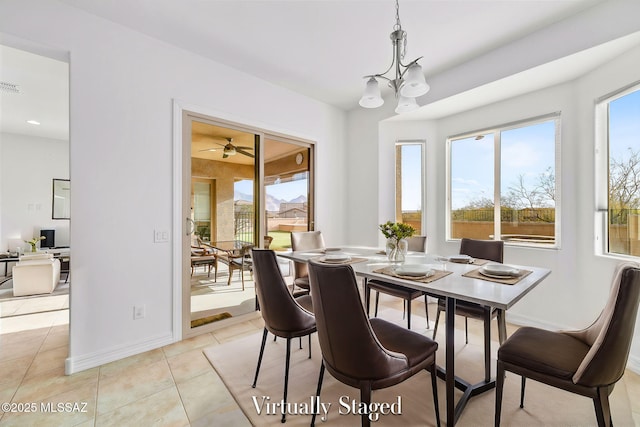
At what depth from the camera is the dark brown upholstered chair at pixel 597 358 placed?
3.54 feet

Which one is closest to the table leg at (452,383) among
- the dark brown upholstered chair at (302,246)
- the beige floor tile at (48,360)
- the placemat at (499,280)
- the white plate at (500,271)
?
the placemat at (499,280)

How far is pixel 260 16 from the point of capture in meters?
2.12

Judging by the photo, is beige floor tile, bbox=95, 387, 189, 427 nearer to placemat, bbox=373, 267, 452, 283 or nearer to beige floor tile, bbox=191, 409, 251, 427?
beige floor tile, bbox=191, 409, 251, 427

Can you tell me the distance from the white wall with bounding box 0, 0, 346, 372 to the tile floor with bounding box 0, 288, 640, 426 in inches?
7.1

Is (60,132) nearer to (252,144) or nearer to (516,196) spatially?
(252,144)

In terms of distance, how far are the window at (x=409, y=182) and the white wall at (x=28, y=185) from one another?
6.64 meters

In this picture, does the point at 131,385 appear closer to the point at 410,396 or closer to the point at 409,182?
the point at 410,396

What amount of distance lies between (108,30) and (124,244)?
173 cm

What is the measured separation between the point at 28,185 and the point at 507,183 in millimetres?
8145

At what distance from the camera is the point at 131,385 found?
184 cm

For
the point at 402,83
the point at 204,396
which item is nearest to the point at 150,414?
the point at 204,396

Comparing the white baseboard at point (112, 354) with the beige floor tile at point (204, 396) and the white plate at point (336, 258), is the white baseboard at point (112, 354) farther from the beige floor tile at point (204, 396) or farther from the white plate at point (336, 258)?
the white plate at point (336, 258)

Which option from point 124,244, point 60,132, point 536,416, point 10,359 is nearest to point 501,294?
point 536,416

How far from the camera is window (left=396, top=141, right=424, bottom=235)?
12.4ft
